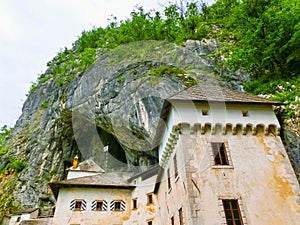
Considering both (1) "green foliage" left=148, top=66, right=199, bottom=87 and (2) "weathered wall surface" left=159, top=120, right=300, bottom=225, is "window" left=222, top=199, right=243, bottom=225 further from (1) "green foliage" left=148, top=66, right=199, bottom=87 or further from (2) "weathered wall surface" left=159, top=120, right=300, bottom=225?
(1) "green foliage" left=148, top=66, right=199, bottom=87

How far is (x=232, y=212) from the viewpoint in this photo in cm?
1022

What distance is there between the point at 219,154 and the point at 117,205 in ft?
43.0

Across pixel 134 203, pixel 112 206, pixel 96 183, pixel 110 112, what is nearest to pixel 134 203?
pixel 134 203

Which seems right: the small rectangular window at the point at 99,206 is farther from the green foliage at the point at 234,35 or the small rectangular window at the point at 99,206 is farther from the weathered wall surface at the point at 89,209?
the green foliage at the point at 234,35

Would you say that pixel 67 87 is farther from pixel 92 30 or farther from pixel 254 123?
pixel 254 123

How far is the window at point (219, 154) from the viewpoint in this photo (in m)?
11.5

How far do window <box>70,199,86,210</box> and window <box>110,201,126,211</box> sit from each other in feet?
7.44

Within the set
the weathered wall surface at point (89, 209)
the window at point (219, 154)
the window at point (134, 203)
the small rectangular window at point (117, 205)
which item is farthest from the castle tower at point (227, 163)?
the small rectangular window at point (117, 205)

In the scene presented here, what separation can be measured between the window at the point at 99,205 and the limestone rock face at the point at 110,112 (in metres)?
5.24

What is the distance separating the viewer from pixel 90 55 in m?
33.4

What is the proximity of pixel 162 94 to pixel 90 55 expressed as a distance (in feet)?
53.1

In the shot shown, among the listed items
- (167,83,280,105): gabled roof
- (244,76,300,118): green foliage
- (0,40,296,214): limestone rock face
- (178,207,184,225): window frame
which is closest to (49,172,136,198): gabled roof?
(0,40,296,214): limestone rock face

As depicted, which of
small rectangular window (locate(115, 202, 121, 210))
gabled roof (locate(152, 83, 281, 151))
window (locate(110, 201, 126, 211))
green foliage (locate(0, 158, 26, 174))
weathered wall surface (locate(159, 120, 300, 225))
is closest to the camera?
weathered wall surface (locate(159, 120, 300, 225))

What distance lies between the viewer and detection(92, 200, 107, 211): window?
21141 millimetres
